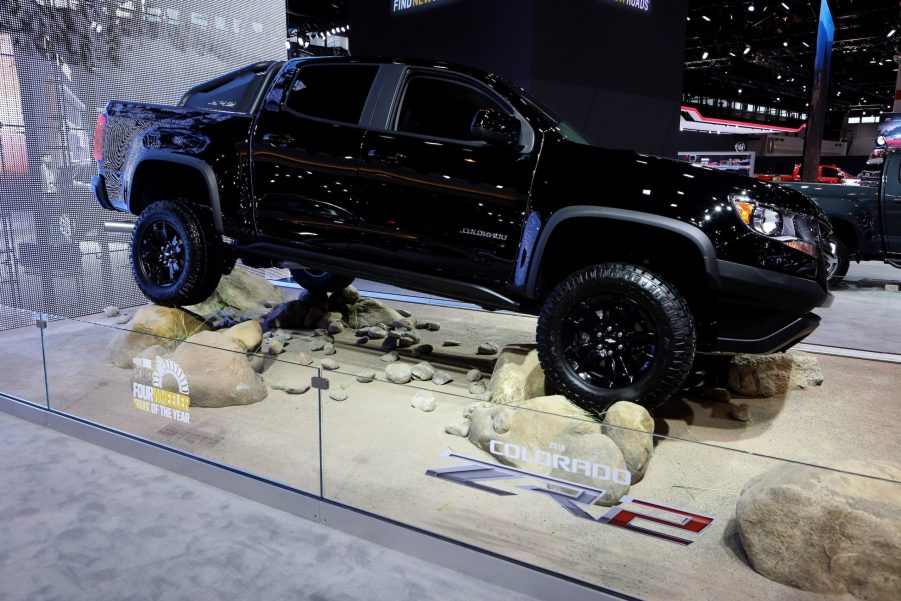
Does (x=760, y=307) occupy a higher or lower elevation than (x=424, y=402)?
higher

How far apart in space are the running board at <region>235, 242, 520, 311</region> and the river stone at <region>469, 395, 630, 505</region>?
110 centimetres

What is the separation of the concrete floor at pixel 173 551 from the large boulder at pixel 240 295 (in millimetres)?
2967

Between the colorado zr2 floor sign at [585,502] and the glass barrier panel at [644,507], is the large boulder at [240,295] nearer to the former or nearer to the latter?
the glass barrier panel at [644,507]

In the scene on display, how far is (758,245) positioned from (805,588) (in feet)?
5.20

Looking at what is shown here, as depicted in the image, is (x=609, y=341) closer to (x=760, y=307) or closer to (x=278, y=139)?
(x=760, y=307)

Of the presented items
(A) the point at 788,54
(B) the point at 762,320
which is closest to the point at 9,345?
(B) the point at 762,320

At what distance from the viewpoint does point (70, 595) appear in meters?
2.37

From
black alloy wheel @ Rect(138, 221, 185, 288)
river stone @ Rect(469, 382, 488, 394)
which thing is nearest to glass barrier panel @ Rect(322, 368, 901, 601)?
river stone @ Rect(469, 382, 488, 394)

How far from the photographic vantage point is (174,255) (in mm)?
4773

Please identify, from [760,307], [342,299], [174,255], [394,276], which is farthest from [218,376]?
[760,307]

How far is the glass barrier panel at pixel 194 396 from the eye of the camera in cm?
309

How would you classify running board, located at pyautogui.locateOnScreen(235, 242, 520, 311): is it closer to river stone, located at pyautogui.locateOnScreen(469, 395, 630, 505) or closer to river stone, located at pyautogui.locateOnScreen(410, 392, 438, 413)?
river stone, located at pyautogui.locateOnScreen(410, 392, 438, 413)

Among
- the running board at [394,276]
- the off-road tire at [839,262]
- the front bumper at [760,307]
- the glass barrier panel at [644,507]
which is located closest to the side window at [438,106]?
the running board at [394,276]

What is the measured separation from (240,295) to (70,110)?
2.12 metres
